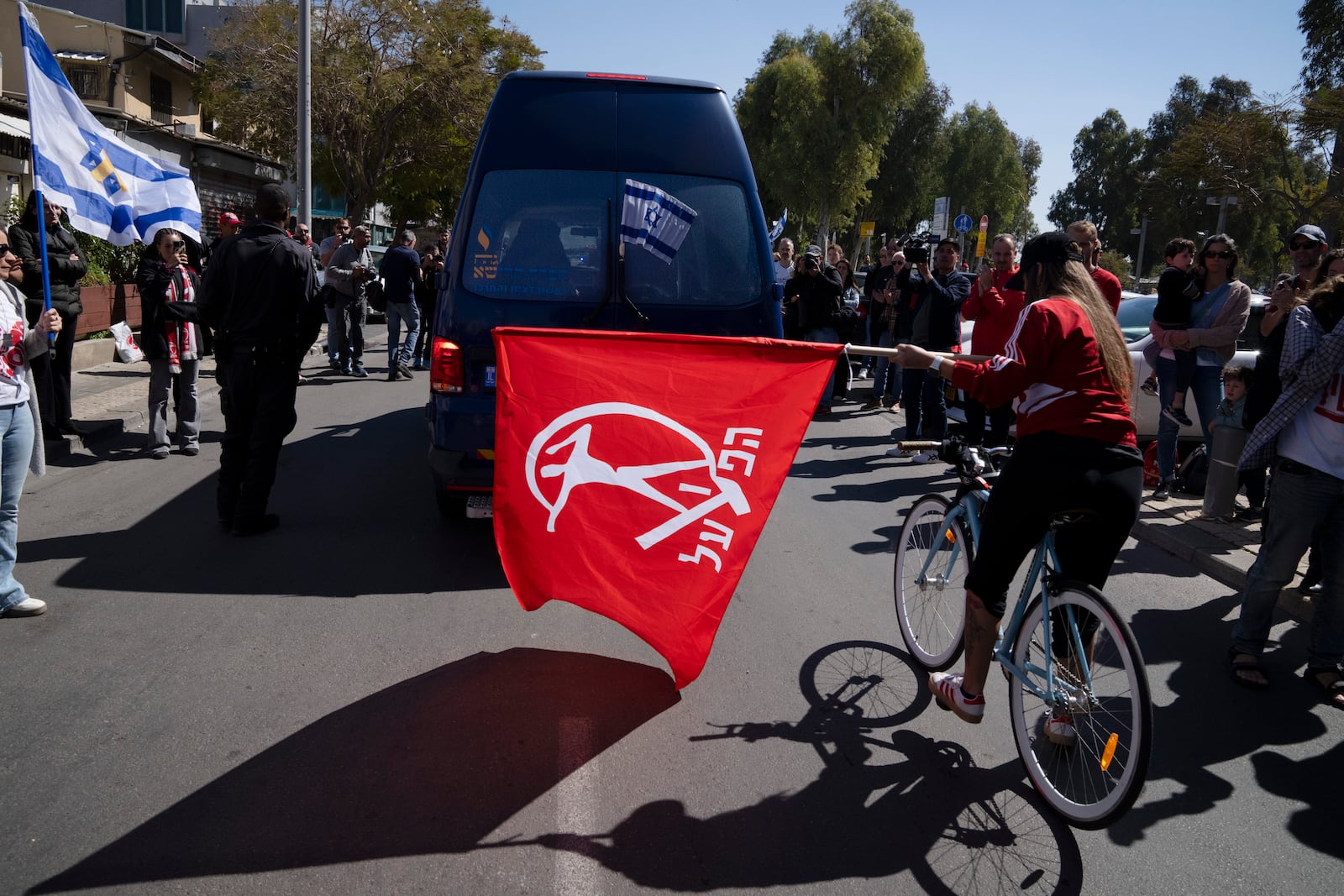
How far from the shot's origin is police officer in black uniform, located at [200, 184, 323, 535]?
6.15 metres

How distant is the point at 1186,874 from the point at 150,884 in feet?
10.0

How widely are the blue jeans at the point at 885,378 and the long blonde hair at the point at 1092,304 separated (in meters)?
9.12

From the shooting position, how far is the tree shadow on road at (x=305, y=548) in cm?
546

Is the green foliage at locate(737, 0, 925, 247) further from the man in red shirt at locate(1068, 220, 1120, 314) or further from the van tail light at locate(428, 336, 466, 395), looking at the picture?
the van tail light at locate(428, 336, 466, 395)

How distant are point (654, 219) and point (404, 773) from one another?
3512 millimetres

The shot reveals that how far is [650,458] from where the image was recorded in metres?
3.73

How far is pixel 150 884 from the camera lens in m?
2.85

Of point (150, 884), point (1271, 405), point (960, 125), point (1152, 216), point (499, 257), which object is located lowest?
point (150, 884)

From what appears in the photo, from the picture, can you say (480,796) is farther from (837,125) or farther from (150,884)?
(837,125)

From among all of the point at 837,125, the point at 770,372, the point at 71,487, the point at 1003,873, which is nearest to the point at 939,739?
the point at 1003,873

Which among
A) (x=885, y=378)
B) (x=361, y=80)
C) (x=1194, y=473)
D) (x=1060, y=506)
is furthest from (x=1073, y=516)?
(x=361, y=80)

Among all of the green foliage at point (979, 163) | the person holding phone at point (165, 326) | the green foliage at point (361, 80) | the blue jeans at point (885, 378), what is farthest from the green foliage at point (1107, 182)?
the person holding phone at point (165, 326)

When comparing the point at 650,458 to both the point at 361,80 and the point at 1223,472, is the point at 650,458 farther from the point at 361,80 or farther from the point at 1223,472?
the point at 361,80

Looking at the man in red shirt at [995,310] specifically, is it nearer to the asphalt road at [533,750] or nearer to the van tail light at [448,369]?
the asphalt road at [533,750]
